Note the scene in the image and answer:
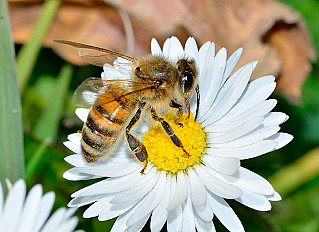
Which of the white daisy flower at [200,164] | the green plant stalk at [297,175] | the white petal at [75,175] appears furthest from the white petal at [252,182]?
the green plant stalk at [297,175]

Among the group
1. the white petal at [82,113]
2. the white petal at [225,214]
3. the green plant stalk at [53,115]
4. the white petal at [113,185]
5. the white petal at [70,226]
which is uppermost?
the white petal at [225,214]

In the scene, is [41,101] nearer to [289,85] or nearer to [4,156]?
[4,156]

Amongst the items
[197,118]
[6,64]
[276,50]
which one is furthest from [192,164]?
[276,50]

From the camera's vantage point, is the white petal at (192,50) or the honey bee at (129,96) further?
the white petal at (192,50)

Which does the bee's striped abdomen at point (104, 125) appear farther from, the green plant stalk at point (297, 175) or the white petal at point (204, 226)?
the green plant stalk at point (297, 175)

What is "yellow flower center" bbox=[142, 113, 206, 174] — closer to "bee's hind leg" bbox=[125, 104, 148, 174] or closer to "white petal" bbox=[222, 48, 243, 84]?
"bee's hind leg" bbox=[125, 104, 148, 174]

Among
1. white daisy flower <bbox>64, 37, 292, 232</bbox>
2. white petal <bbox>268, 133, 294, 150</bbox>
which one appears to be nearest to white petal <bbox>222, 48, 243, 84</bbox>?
white daisy flower <bbox>64, 37, 292, 232</bbox>
